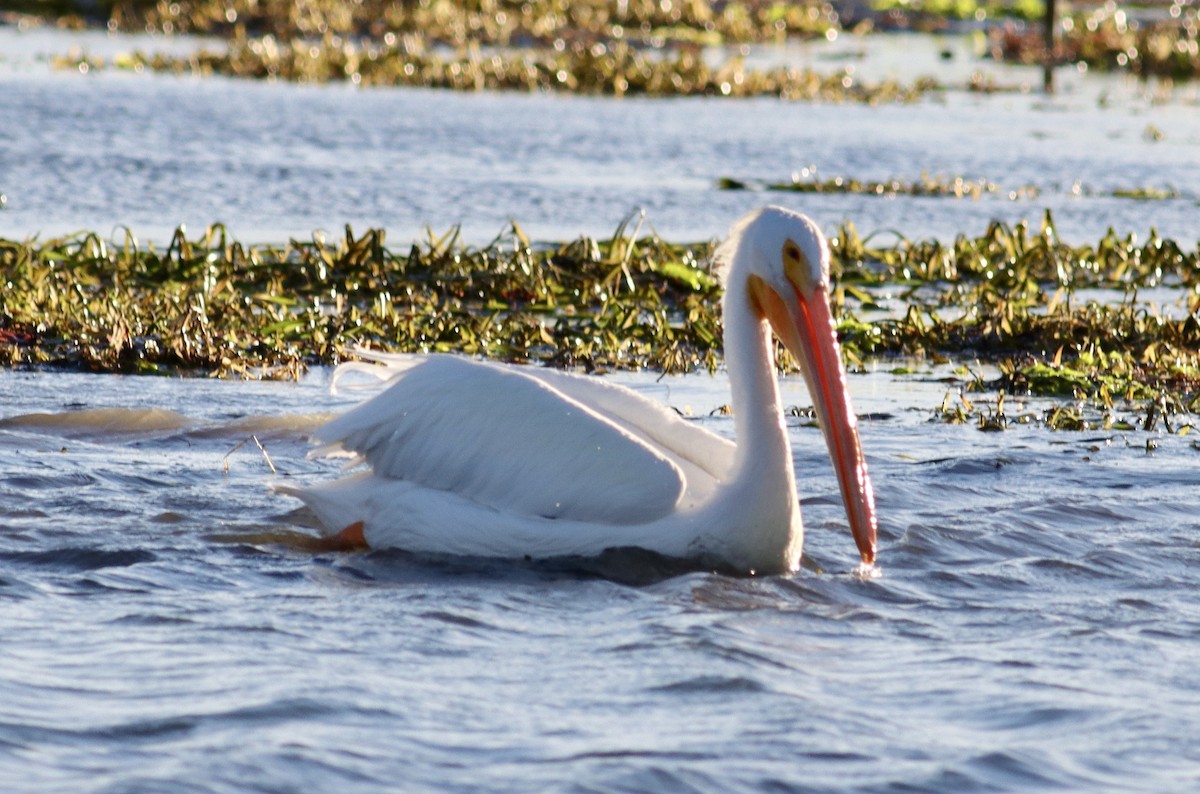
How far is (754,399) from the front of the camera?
4.49 metres

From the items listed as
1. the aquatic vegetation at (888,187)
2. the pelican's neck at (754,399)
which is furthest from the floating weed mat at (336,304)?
the aquatic vegetation at (888,187)

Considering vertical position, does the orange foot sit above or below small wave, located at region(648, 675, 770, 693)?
above

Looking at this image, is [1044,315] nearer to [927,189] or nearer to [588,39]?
[927,189]

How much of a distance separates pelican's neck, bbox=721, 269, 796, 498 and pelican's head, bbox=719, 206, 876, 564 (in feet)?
0.20

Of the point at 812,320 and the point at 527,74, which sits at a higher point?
the point at 527,74

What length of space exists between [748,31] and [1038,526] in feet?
76.7

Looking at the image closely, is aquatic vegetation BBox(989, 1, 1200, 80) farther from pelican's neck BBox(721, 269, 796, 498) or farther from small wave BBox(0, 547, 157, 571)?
small wave BBox(0, 547, 157, 571)

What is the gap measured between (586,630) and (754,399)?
0.76 metres

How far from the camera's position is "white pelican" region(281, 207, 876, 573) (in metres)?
4.44

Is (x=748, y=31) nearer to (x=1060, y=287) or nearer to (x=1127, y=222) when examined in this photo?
(x=1127, y=222)

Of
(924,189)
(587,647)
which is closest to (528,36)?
(924,189)

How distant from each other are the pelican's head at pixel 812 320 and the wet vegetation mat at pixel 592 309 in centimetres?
188

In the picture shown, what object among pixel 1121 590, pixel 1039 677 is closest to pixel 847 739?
pixel 1039 677

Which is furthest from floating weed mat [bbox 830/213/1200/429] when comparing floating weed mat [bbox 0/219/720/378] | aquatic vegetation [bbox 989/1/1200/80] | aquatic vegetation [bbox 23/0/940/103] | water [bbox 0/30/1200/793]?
aquatic vegetation [bbox 989/1/1200/80]
